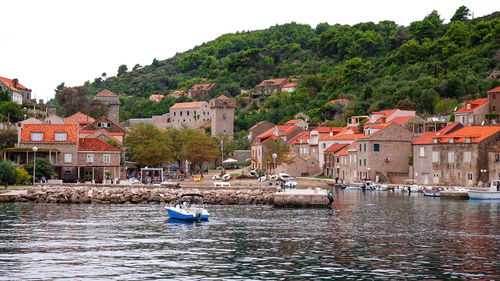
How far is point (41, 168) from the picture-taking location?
59469 millimetres

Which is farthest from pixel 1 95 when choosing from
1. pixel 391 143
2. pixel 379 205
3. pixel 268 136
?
pixel 379 205

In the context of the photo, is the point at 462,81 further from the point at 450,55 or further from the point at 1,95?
the point at 1,95

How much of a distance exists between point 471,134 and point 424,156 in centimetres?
637

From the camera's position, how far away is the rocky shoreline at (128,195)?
51812 millimetres

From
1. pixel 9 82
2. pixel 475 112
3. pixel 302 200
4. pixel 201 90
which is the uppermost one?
pixel 201 90

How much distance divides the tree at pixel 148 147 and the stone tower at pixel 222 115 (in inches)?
1515

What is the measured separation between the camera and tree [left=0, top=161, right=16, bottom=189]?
180 feet

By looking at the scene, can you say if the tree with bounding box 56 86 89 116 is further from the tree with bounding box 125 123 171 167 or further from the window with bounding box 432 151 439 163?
the window with bounding box 432 151 439 163

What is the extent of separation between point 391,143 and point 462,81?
31973mm

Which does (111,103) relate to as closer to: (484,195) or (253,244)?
(484,195)

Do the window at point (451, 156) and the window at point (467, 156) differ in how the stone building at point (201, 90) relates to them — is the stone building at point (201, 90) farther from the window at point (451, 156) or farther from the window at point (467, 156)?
the window at point (467, 156)

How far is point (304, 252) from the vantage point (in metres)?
26.5

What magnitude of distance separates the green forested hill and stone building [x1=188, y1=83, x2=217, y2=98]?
232 centimetres

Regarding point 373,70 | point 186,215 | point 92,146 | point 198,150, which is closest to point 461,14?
point 373,70
